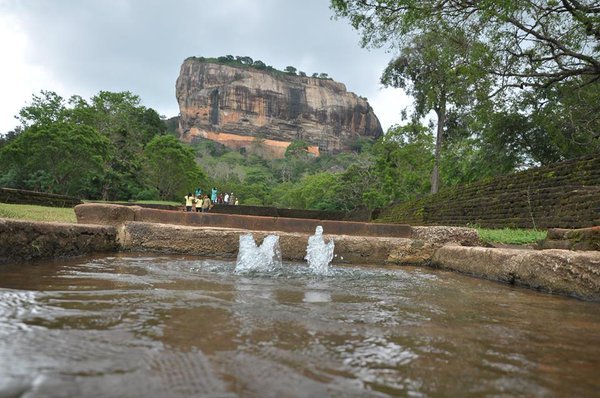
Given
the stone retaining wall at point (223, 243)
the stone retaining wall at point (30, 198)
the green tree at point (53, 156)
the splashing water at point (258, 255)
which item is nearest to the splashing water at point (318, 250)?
the stone retaining wall at point (223, 243)

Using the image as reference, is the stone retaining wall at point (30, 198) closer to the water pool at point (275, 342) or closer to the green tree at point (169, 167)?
the water pool at point (275, 342)

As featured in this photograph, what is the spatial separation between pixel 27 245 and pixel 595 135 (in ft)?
49.8

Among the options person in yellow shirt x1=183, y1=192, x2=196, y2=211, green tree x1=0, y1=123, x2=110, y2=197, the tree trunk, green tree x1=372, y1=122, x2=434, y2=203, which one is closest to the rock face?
green tree x1=372, y1=122, x2=434, y2=203

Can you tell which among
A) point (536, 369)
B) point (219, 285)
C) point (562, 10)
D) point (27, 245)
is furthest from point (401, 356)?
point (562, 10)

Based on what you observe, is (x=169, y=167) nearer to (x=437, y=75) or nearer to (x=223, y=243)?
(x=437, y=75)

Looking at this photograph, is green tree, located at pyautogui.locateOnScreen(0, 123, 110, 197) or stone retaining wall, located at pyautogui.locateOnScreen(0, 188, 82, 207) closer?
stone retaining wall, located at pyautogui.locateOnScreen(0, 188, 82, 207)

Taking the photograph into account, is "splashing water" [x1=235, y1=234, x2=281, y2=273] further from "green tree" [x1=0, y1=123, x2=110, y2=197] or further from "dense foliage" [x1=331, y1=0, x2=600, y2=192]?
"green tree" [x1=0, y1=123, x2=110, y2=197]

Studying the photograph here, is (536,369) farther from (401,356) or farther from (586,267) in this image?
(586,267)

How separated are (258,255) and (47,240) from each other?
204cm

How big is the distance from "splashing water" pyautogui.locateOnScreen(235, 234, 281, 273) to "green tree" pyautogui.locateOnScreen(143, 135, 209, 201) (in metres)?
26.9

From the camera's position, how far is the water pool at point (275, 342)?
1103mm

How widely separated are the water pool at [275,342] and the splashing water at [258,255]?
1329 mm

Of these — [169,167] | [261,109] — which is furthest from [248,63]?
[169,167]

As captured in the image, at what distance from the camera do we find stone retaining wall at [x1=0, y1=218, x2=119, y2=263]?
3146 millimetres
